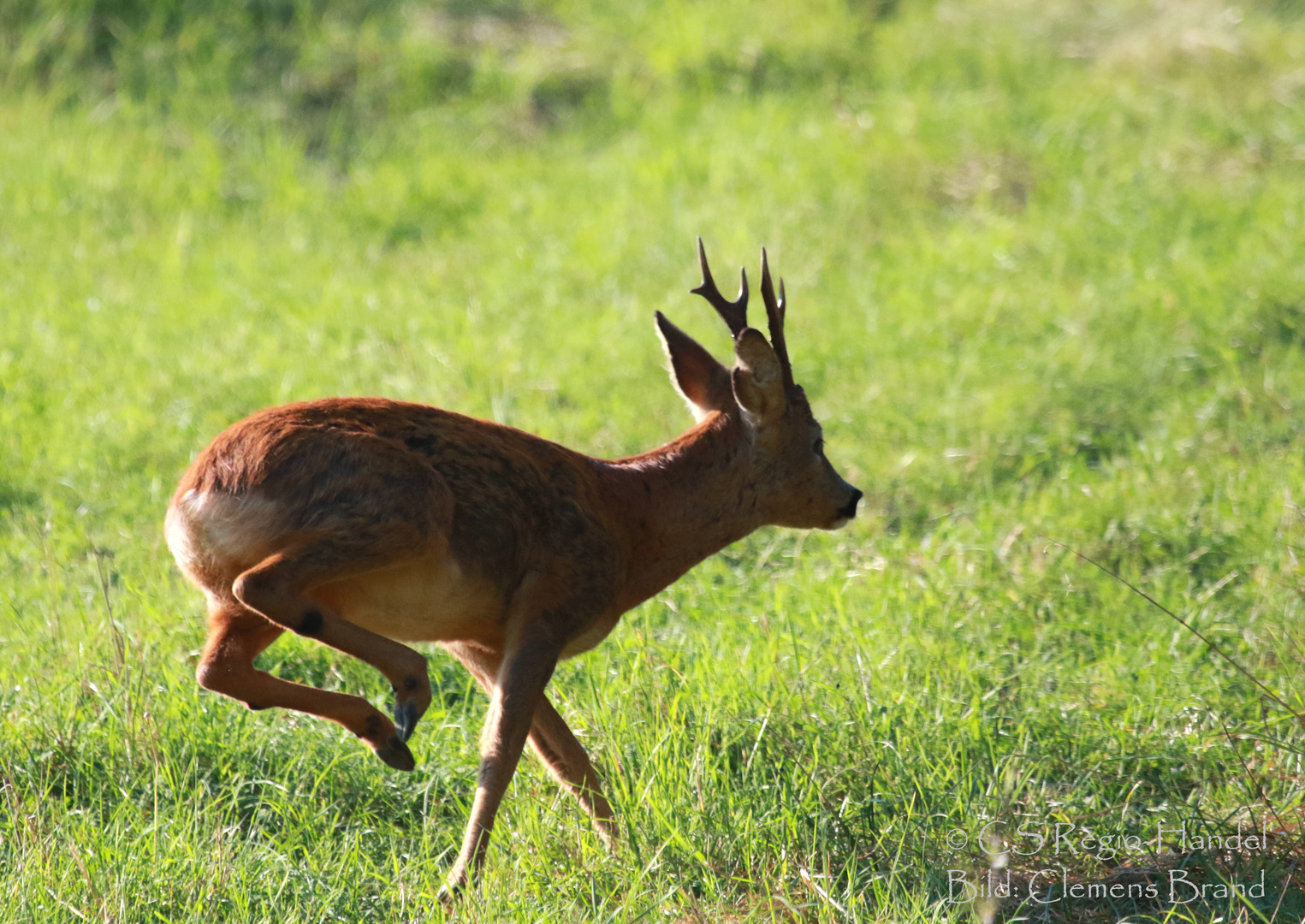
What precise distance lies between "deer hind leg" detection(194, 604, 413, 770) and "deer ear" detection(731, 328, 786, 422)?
1594 millimetres

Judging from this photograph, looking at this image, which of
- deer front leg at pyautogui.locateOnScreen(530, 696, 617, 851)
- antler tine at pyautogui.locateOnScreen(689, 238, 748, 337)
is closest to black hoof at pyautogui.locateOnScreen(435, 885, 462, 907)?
deer front leg at pyautogui.locateOnScreen(530, 696, 617, 851)

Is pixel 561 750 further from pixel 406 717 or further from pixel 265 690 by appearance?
pixel 265 690

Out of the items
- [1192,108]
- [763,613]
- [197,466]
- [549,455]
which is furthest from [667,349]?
[1192,108]

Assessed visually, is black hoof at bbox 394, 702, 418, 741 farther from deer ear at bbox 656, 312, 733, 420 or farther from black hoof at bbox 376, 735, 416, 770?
deer ear at bbox 656, 312, 733, 420

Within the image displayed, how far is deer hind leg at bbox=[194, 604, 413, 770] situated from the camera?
3.94 meters

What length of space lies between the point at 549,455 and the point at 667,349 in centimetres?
76

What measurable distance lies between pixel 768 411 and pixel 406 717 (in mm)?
1712

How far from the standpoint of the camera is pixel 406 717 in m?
3.83

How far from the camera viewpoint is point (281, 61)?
1227cm

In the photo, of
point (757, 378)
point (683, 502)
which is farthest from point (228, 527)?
point (757, 378)

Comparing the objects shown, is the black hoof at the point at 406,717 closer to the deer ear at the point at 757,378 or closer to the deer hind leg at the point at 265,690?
the deer hind leg at the point at 265,690

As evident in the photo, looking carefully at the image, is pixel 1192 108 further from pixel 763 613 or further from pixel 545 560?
pixel 545 560

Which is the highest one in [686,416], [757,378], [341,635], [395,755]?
[757,378]

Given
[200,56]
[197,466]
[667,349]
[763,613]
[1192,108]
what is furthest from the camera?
[200,56]
